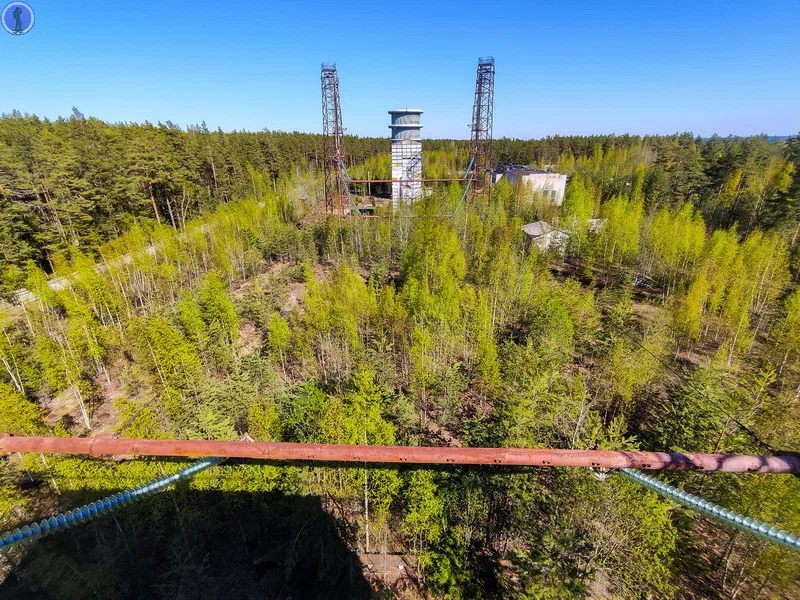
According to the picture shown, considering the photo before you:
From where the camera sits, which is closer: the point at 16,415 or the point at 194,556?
the point at 16,415

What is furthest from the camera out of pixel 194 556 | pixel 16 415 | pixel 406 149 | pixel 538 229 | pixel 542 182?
pixel 542 182

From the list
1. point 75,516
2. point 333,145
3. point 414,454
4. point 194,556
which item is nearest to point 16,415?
point 194,556

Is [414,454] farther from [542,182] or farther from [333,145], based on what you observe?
[542,182]

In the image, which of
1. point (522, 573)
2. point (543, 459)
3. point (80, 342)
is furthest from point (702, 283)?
point (80, 342)

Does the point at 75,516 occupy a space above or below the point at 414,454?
below

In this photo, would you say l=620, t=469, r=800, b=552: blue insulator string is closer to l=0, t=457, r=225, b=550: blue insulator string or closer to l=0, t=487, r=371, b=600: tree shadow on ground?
l=0, t=457, r=225, b=550: blue insulator string

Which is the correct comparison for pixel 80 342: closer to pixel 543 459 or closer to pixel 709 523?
pixel 543 459

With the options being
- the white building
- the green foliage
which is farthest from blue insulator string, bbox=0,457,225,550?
the white building

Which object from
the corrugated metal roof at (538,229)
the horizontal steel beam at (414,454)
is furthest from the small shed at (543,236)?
the horizontal steel beam at (414,454)

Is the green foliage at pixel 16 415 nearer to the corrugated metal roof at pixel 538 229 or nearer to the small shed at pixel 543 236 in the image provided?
the small shed at pixel 543 236
